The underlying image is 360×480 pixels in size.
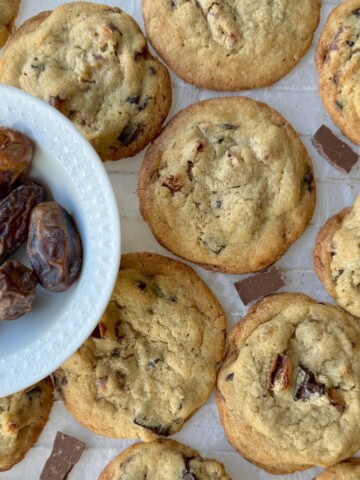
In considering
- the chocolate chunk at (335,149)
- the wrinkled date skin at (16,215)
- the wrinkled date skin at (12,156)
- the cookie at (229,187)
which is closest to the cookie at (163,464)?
the cookie at (229,187)

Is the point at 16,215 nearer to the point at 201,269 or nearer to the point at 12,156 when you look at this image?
the point at 12,156

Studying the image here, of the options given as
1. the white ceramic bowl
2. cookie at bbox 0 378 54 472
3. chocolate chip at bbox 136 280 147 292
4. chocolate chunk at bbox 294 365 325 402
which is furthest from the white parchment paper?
the white ceramic bowl

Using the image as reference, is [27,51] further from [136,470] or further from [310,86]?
[136,470]

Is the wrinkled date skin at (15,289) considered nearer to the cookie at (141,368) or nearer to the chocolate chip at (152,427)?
the cookie at (141,368)

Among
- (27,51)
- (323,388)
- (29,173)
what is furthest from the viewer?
(27,51)

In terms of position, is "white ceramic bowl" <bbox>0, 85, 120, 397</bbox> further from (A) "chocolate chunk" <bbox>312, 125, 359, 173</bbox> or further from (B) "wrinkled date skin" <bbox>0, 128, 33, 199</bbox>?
(A) "chocolate chunk" <bbox>312, 125, 359, 173</bbox>

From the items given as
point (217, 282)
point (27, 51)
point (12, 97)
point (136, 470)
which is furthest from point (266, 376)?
point (27, 51)

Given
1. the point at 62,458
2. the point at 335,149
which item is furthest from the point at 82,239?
the point at 335,149
